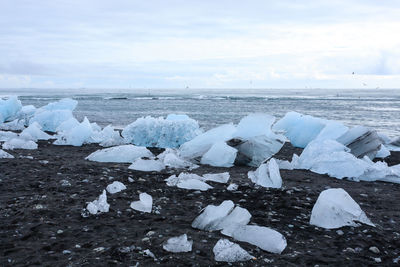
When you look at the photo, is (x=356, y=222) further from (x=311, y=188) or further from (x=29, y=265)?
(x=29, y=265)

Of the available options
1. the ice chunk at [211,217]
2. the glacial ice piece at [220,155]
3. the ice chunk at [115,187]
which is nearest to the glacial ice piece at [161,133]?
the glacial ice piece at [220,155]

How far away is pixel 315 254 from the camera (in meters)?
Result: 2.77

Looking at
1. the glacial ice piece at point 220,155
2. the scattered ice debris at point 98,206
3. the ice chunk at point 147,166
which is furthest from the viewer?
the glacial ice piece at point 220,155

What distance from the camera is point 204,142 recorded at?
682 centimetres

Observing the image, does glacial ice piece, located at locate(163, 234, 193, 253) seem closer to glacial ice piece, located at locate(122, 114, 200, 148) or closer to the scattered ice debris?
the scattered ice debris

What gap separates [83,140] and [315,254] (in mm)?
7052

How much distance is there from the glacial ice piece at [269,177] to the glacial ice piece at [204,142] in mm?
1765

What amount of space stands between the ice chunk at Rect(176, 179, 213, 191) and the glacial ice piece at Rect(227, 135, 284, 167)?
1945mm

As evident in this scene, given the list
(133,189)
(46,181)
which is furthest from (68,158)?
(133,189)

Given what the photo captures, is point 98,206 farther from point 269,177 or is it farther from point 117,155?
point 117,155

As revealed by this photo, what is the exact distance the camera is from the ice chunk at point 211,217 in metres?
3.20

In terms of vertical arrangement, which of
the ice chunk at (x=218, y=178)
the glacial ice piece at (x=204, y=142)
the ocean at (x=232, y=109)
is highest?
the glacial ice piece at (x=204, y=142)

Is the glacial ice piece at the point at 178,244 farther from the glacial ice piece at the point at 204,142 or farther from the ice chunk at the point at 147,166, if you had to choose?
the glacial ice piece at the point at 204,142

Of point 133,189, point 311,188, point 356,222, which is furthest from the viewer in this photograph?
point 311,188
